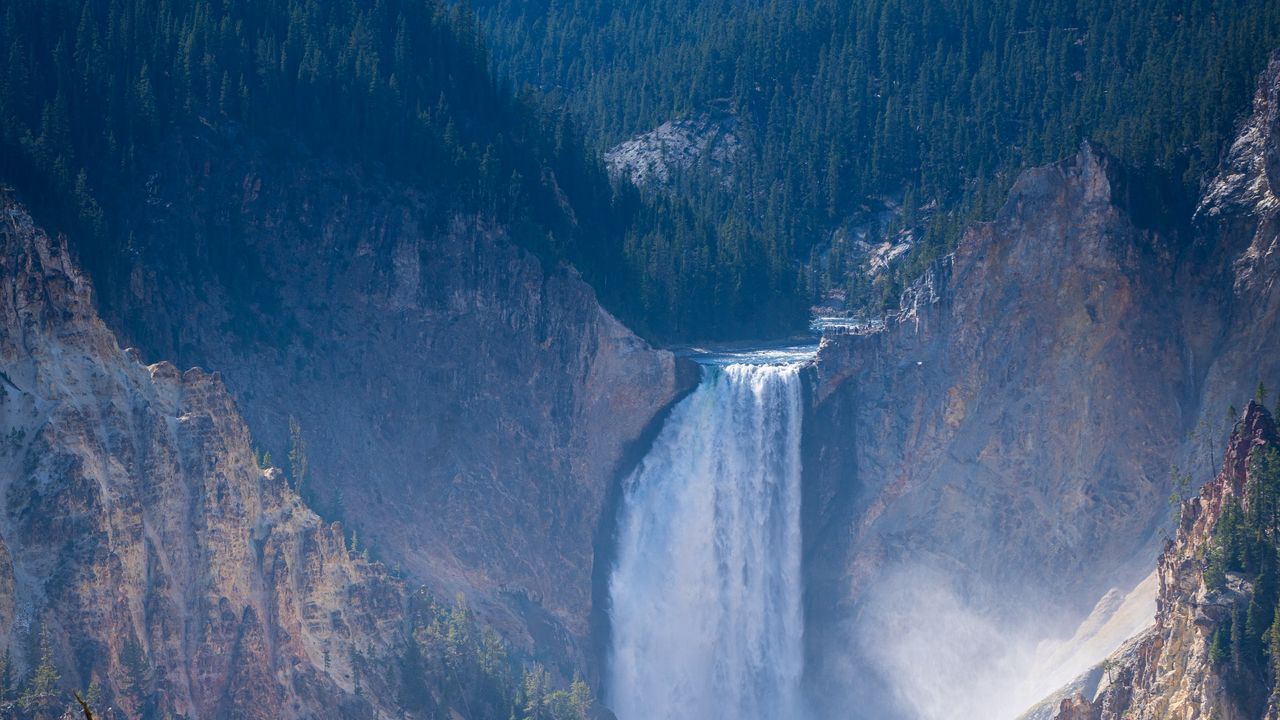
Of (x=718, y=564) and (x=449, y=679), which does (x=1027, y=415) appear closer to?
(x=718, y=564)

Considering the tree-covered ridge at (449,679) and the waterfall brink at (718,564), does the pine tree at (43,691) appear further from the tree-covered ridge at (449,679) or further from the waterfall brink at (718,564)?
the waterfall brink at (718,564)

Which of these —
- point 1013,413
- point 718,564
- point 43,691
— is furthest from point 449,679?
point 1013,413

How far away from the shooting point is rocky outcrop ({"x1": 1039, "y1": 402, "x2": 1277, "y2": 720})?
7344 centimetres

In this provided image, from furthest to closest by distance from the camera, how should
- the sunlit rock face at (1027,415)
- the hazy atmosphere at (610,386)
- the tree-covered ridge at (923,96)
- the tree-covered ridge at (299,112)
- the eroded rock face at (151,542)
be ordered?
the tree-covered ridge at (923,96) < the sunlit rock face at (1027,415) < the tree-covered ridge at (299,112) < the hazy atmosphere at (610,386) < the eroded rock face at (151,542)

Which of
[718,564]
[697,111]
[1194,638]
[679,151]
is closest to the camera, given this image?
[1194,638]

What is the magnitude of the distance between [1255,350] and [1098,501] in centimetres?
1082

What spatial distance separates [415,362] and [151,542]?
86.4ft

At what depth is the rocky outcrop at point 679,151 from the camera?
14538cm

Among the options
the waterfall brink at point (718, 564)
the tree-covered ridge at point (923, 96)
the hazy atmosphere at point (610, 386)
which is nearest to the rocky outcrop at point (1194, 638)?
the hazy atmosphere at point (610, 386)

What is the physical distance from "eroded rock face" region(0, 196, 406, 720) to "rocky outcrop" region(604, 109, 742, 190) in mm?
64081

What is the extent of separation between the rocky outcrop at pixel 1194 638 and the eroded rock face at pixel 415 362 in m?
31.1

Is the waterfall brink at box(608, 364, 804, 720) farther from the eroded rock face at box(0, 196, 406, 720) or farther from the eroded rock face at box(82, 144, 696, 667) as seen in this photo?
the eroded rock face at box(0, 196, 406, 720)

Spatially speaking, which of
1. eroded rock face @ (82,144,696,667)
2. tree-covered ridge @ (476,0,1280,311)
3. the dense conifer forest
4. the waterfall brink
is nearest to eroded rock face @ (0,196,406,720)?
the dense conifer forest

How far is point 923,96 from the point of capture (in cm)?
14062
